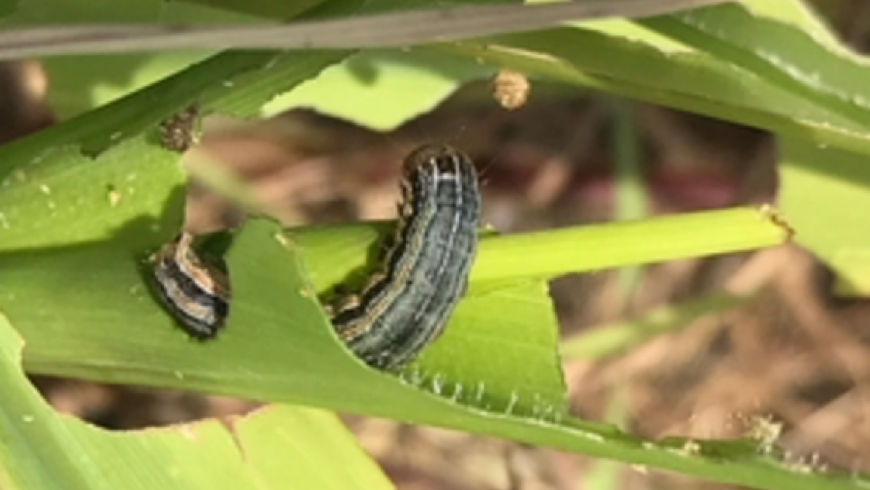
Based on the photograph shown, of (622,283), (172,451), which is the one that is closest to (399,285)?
(172,451)

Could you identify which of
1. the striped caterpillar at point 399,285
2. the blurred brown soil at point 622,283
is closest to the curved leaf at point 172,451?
the striped caterpillar at point 399,285

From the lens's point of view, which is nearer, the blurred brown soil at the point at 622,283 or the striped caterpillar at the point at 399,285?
the striped caterpillar at the point at 399,285

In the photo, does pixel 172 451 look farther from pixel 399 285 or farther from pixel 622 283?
pixel 622 283

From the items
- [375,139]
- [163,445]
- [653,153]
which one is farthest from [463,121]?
[163,445]

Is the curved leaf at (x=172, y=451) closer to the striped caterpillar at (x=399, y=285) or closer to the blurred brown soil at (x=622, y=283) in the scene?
the striped caterpillar at (x=399, y=285)

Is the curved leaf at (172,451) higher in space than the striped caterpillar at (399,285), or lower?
lower
